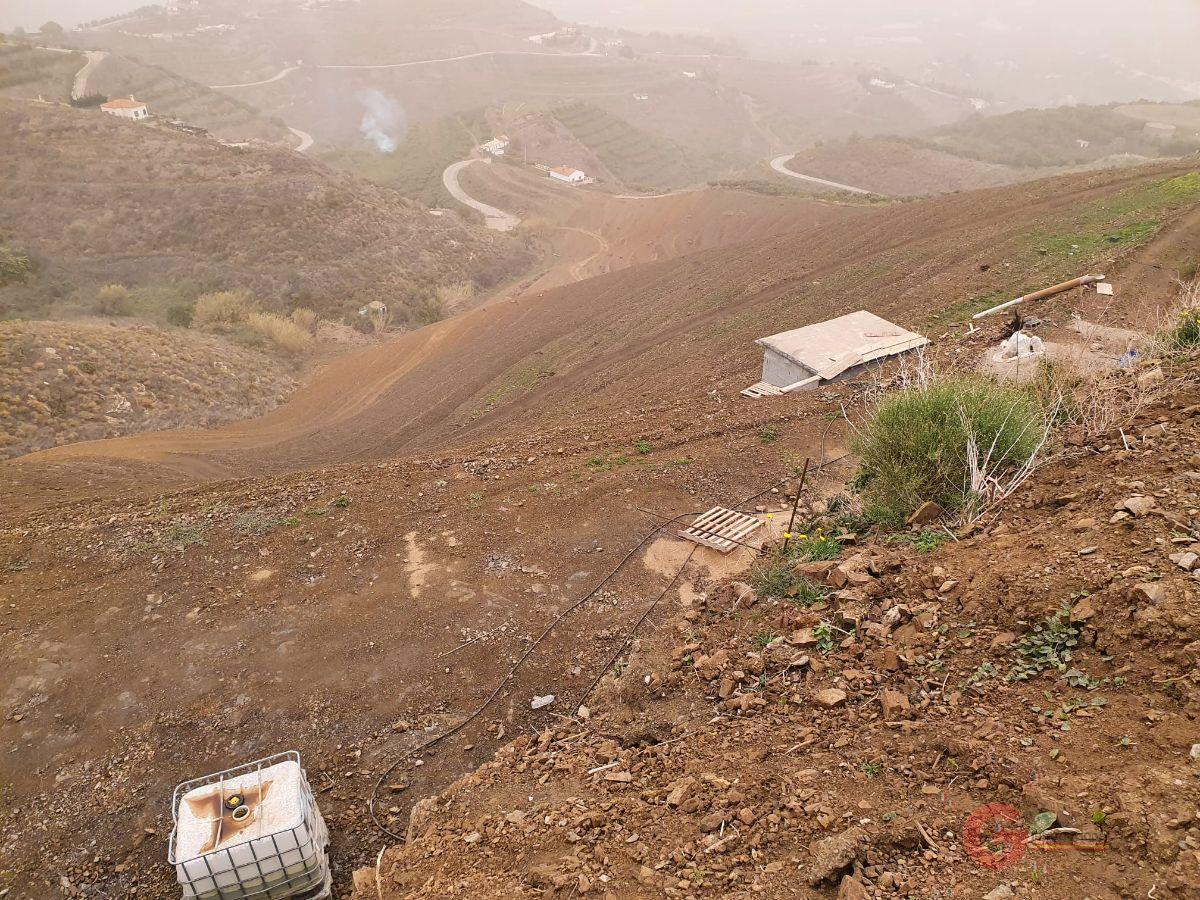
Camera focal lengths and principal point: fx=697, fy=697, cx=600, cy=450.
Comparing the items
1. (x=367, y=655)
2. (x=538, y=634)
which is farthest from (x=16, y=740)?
(x=538, y=634)

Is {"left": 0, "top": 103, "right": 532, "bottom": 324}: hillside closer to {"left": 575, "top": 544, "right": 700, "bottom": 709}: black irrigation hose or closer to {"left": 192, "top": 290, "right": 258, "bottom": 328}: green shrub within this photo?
{"left": 192, "top": 290, "right": 258, "bottom": 328}: green shrub

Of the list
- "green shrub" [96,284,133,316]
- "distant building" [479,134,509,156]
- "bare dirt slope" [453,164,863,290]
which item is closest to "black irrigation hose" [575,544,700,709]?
"bare dirt slope" [453,164,863,290]

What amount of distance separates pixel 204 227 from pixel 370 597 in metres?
36.0

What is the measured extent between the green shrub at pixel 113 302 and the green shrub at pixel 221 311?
9.25 ft

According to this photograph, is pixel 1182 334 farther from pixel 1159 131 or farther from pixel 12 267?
pixel 1159 131

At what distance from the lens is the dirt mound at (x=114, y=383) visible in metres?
19.5

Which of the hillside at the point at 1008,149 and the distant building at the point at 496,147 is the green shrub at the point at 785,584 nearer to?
the hillside at the point at 1008,149

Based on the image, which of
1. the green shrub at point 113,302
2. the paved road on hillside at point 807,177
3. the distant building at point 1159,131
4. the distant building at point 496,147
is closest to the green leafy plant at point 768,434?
the green shrub at point 113,302

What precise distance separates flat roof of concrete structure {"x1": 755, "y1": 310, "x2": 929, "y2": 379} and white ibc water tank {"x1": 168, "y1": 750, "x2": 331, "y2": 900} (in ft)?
41.8

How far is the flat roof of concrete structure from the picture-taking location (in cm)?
1549

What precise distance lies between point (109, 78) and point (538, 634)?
8777cm

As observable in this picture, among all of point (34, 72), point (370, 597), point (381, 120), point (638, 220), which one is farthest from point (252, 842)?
point (381, 120)

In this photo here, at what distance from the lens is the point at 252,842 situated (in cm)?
609

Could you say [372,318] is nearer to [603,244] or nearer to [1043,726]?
[603,244]
